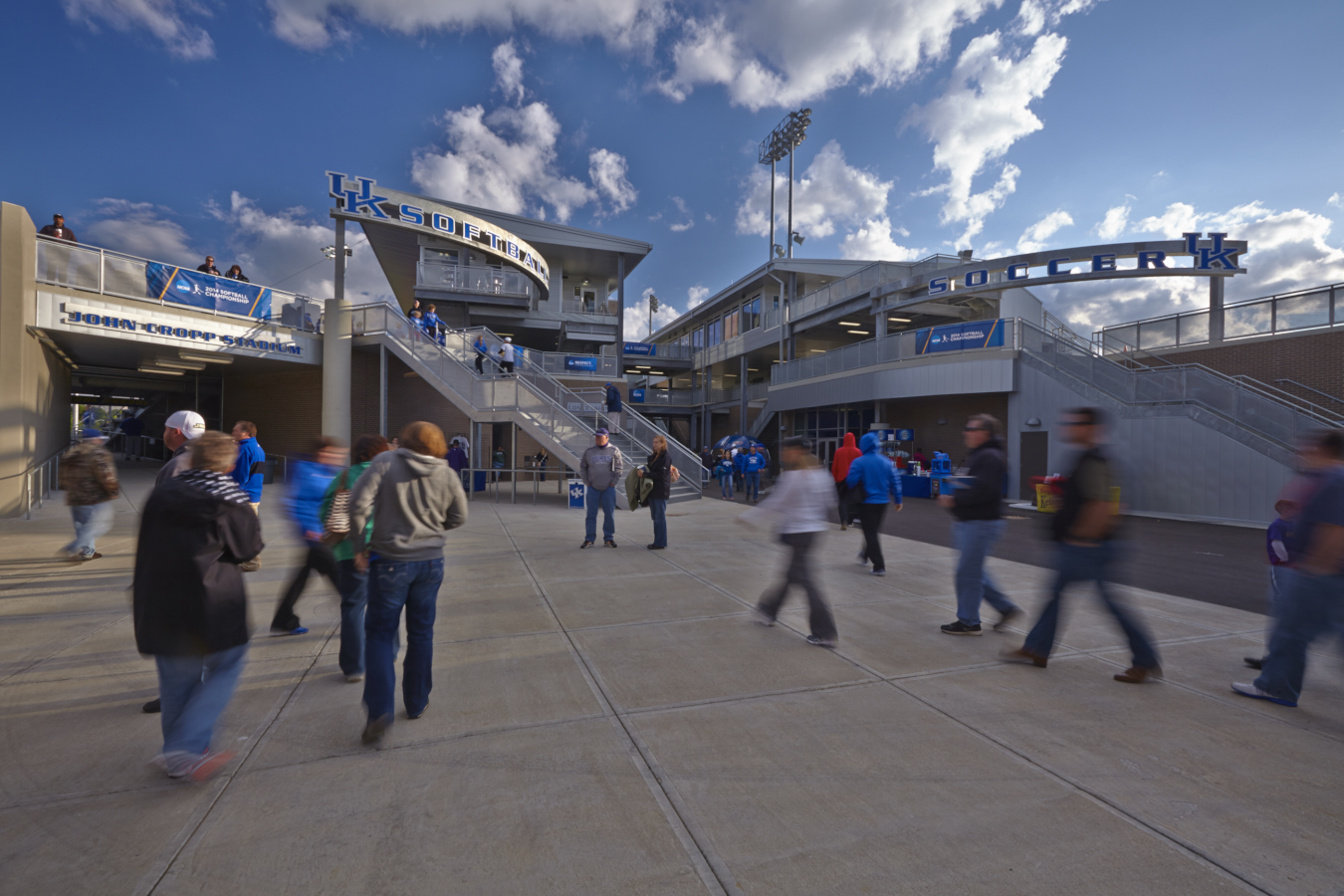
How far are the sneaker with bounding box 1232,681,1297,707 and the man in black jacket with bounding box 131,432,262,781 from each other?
5.77 m

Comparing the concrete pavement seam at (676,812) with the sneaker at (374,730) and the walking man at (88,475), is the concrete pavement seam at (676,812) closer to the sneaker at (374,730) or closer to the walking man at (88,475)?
the sneaker at (374,730)

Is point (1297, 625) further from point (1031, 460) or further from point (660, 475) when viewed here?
point (1031, 460)

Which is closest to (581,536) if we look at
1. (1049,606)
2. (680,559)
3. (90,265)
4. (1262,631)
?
(680,559)

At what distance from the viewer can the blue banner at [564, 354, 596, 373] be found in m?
27.8

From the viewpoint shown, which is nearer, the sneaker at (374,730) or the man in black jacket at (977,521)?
the sneaker at (374,730)

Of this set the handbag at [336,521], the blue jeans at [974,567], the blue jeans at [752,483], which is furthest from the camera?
the blue jeans at [752,483]

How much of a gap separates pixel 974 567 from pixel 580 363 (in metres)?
24.4

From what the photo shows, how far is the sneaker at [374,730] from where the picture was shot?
3217 millimetres

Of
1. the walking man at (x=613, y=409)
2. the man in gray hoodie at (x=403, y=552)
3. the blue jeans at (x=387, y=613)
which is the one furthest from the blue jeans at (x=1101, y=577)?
the walking man at (x=613, y=409)

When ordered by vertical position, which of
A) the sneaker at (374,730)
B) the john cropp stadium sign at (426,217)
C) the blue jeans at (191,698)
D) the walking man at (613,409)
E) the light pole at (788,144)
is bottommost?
the sneaker at (374,730)

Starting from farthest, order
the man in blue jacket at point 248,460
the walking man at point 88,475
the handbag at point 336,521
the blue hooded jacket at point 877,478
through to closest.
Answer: the blue hooded jacket at point 877,478
the man in blue jacket at point 248,460
the walking man at point 88,475
the handbag at point 336,521

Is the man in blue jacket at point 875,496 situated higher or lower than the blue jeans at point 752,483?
higher

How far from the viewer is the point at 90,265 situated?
1370 centimetres

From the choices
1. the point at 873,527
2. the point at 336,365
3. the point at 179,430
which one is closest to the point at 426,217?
the point at 336,365
